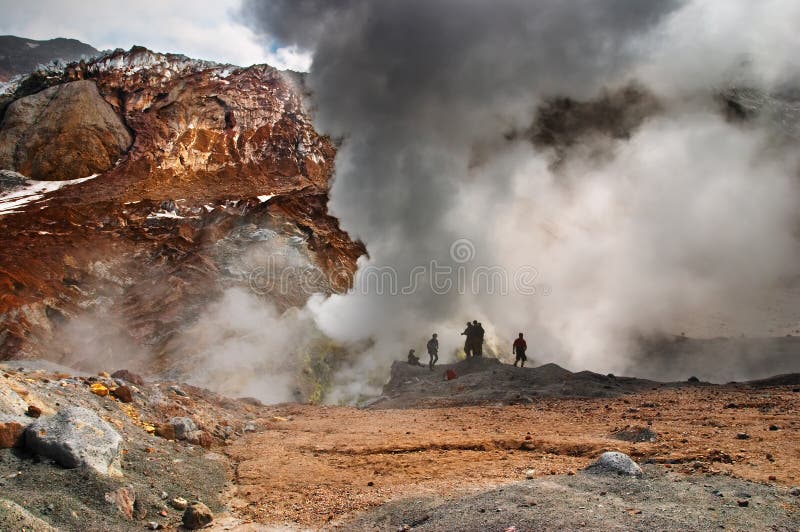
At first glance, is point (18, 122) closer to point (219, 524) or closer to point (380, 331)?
point (380, 331)

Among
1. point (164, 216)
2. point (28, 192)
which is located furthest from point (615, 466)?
point (28, 192)

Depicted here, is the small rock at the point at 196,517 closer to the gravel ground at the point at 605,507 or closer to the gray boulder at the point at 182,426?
the gravel ground at the point at 605,507

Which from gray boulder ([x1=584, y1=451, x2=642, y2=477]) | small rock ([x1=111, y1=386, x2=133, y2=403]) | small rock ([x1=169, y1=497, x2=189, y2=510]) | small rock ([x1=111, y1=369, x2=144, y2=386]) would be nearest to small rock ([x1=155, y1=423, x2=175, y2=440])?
small rock ([x1=111, y1=386, x2=133, y2=403])

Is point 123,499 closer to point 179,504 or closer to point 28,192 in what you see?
point 179,504

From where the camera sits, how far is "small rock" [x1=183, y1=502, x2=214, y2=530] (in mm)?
4418

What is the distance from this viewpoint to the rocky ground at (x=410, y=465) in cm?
372

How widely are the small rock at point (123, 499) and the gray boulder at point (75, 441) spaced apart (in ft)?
0.92

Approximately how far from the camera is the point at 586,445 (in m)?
5.90

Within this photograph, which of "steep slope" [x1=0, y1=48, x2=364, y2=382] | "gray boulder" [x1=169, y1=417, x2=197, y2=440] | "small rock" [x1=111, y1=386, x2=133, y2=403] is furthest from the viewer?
"steep slope" [x1=0, y1=48, x2=364, y2=382]

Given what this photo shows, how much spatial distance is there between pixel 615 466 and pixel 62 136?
33.7 metres

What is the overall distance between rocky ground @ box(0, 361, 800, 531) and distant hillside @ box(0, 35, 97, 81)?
7950 centimetres

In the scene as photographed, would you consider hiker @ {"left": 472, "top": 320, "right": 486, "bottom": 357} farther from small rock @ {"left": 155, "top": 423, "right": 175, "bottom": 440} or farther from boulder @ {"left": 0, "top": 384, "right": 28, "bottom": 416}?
boulder @ {"left": 0, "top": 384, "right": 28, "bottom": 416}

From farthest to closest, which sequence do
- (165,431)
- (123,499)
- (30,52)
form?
(30,52) < (165,431) < (123,499)

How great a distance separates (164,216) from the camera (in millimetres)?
25750
